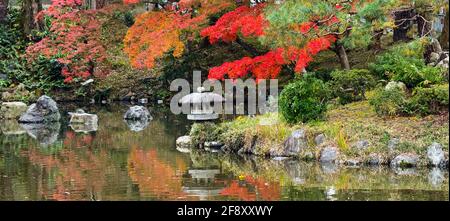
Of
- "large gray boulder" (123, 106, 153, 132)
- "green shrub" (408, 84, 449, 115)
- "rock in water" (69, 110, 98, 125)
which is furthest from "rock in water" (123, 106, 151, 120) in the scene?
"green shrub" (408, 84, 449, 115)

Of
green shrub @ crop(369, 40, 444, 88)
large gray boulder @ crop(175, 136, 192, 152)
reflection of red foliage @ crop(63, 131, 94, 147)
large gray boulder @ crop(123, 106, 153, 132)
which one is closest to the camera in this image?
green shrub @ crop(369, 40, 444, 88)

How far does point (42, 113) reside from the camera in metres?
24.7

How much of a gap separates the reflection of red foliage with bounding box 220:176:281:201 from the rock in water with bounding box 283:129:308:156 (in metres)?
2.20

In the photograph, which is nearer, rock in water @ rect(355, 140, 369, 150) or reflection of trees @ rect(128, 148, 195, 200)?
reflection of trees @ rect(128, 148, 195, 200)

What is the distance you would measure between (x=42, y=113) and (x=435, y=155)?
14620 mm

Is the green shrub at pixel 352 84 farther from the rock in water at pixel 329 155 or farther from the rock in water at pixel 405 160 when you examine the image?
the rock in water at pixel 405 160

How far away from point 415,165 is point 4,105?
54.7ft

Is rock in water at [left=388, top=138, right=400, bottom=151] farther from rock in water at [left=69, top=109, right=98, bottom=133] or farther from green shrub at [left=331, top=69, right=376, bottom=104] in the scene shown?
rock in water at [left=69, top=109, right=98, bottom=133]

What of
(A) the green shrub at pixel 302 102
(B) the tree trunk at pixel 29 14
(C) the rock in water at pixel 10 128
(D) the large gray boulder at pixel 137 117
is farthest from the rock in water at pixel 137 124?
(B) the tree trunk at pixel 29 14

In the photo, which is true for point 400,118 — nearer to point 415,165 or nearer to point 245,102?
point 415,165

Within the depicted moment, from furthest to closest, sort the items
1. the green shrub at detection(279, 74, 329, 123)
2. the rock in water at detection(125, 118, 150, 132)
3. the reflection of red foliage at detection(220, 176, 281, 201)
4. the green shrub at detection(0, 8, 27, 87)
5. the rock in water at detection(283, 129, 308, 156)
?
the green shrub at detection(0, 8, 27, 87)
the rock in water at detection(125, 118, 150, 132)
the green shrub at detection(279, 74, 329, 123)
the rock in water at detection(283, 129, 308, 156)
the reflection of red foliage at detection(220, 176, 281, 201)

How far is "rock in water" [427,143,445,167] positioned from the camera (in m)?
13.3

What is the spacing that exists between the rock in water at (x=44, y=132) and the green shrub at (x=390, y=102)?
7969 millimetres

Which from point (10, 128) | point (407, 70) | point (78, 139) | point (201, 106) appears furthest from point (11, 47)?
point (407, 70)
